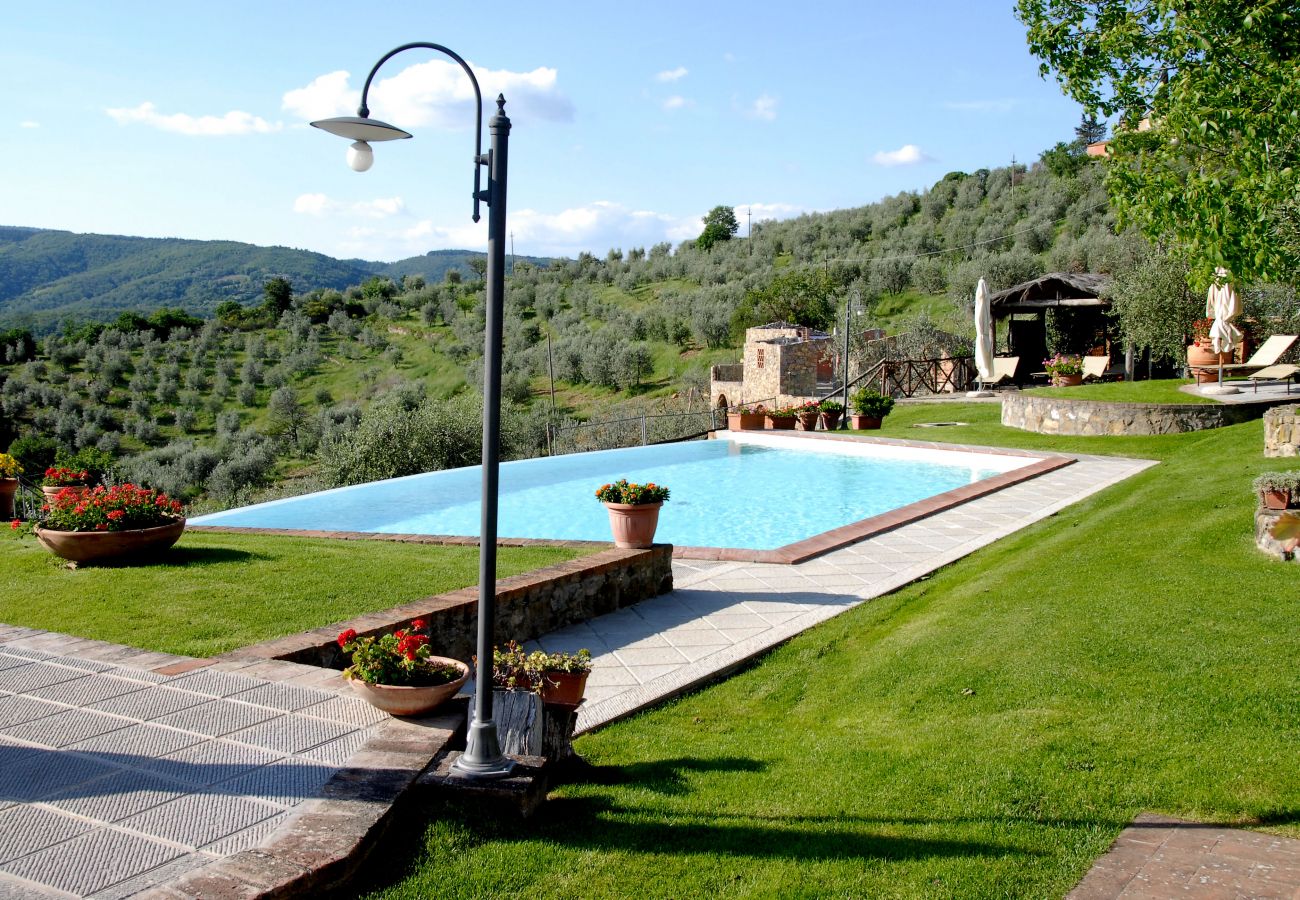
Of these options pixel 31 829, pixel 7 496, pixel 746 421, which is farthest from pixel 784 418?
pixel 31 829

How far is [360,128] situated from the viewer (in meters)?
3.73

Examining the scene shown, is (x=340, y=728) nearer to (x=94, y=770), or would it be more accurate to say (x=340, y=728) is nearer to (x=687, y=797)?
(x=94, y=770)

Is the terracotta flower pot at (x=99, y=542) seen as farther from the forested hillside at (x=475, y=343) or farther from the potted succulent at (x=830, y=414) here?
the potted succulent at (x=830, y=414)

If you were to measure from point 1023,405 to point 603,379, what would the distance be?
21.5 meters

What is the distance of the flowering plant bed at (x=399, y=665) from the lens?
3908 millimetres

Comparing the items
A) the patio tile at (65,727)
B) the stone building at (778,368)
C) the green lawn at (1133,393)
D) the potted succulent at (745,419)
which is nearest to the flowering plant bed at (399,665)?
the patio tile at (65,727)

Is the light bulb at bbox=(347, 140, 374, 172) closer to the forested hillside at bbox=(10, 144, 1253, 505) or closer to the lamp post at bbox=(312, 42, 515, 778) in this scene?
the lamp post at bbox=(312, 42, 515, 778)

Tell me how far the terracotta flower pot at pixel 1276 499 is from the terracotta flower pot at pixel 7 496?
12.1 m

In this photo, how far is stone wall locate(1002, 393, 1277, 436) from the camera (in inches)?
605

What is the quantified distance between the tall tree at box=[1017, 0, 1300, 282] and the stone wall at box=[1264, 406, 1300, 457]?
3.23m

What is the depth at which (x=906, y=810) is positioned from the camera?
3.47m

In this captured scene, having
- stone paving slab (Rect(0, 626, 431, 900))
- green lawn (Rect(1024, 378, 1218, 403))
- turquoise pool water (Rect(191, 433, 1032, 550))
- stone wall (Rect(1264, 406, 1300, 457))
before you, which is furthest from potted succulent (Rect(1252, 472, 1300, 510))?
green lawn (Rect(1024, 378, 1218, 403))

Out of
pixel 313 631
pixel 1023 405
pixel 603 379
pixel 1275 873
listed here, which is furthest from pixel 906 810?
pixel 603 379

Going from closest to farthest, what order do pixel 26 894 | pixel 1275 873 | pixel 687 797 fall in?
A: 1. pixel 26 894
2. pixel 1275 873
3. pixel 687 797
